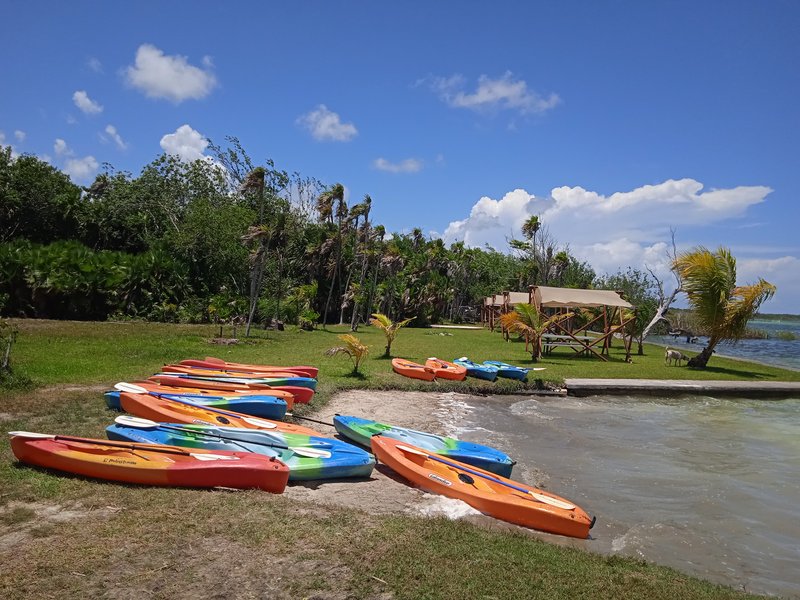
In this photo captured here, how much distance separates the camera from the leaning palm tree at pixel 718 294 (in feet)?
66.3

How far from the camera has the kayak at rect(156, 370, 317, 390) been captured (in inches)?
444

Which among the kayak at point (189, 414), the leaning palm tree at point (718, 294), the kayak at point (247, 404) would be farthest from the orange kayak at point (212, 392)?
the leaning palm tree at point (718, 294)

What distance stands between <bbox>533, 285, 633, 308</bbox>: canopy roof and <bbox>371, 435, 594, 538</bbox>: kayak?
1574cm

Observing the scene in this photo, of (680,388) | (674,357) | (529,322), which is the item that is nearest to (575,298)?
(529,322)

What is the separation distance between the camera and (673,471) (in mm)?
9242

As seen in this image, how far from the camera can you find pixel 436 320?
41531 millimetres

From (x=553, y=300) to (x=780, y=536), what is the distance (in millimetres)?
15752

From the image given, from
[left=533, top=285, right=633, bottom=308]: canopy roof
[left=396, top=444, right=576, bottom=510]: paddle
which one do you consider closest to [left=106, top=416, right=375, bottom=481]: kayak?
[left=396, top=444, right=576, bottom=510]: paddle

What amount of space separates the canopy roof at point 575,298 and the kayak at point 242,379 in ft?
43.7

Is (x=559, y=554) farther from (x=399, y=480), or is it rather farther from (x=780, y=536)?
(x=780, y=536)

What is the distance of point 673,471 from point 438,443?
13.5 ft

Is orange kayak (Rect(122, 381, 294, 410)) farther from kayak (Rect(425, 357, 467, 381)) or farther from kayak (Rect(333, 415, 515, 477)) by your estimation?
kayak (Rect(425, 357, 467, 381))

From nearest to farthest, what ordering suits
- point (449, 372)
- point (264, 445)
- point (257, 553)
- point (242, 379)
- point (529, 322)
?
point (257, 553) < point (264, 445) < point (242, 379) < point (449, 372) < point (529, 322)

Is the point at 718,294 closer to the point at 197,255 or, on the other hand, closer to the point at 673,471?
the point at 673,471
